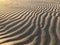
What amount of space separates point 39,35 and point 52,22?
1.34m

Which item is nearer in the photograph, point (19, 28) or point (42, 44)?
point (42, 44)

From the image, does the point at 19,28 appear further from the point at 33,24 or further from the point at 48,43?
the point at 48,43

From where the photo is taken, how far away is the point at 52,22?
5086mm

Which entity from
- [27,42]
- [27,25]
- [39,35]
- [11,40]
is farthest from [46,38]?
[27,25]

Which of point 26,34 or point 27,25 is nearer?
point 26,34

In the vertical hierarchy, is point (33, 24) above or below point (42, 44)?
above

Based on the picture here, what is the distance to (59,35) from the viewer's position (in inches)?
154

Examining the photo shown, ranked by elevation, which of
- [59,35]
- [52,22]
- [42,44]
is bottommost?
[42,44]

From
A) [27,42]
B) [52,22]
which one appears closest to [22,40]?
[27,42]

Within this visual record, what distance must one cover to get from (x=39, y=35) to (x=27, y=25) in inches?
33.8

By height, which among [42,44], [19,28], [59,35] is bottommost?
[42,44]

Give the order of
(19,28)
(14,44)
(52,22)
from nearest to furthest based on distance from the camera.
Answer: (14,44), (19,28), (52,22)

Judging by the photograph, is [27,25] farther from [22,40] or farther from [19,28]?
[22,40]

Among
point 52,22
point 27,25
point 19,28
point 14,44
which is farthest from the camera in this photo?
point 52,22
